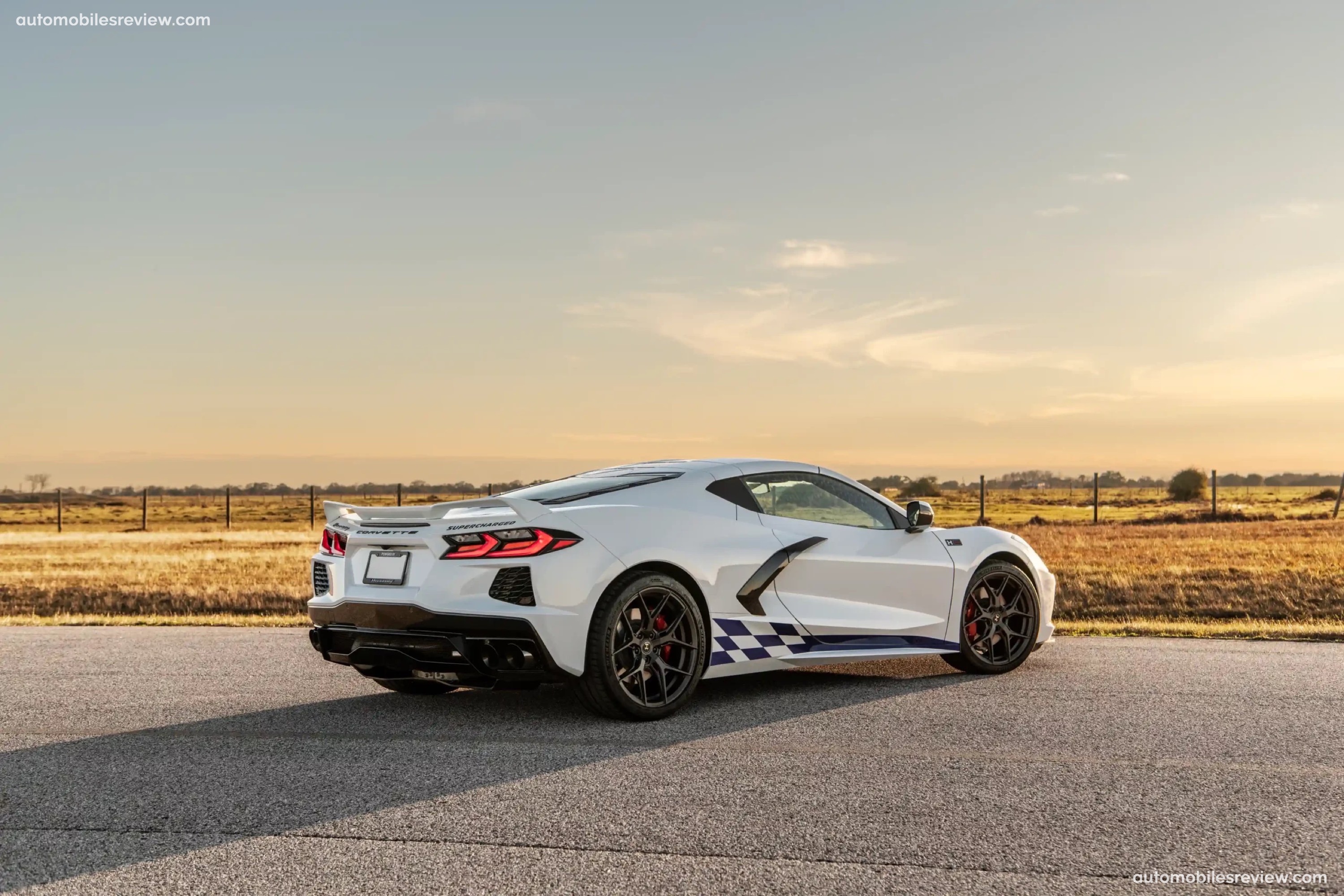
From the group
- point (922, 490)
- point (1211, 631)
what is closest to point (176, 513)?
point (922, 490)

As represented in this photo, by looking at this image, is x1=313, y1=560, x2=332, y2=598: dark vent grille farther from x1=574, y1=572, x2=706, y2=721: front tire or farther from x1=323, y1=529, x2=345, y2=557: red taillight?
x1=574, y1=572, x2=706, y2=721: front tire

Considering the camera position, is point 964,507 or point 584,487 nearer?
point 584,487


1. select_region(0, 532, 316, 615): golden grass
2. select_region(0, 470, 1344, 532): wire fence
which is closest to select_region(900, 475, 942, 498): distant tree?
select_region(0, 470, 1344, 532): wire fence

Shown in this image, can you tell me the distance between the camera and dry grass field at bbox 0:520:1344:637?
1738cm

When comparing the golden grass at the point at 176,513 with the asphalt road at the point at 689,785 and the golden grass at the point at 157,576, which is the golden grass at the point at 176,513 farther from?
the asphalt road at the point at 689,785

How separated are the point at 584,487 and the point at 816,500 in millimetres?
1577

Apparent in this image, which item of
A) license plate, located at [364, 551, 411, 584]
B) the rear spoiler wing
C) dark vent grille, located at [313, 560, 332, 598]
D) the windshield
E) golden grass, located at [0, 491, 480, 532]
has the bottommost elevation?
golden grass, located at [0, 491, 480, 532]

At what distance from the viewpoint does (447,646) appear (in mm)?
6469

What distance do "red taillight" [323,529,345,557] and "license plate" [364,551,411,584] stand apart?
30 cm

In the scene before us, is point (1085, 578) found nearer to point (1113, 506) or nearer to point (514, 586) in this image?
point (514, 586)

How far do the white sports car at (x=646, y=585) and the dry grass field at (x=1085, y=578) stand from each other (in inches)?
198

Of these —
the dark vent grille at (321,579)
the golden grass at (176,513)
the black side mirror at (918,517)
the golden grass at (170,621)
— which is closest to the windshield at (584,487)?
the dark vent grille at (321,579)

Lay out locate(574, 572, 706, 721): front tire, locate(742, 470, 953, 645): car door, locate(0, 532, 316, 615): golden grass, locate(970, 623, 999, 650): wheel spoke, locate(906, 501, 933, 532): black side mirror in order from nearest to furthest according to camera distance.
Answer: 1. locate(574, 572, 706, 721): front tire
2. locate(742, 470, 953, 645): car door
3. locate(906, 501, 933, 532): black side mirror
4. locate(970, 623, 999, 650): wheel spoke
5. locate(0, 532, 316, 615): golden grass

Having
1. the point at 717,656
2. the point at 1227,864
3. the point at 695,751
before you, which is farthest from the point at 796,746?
the point at 1227,864
